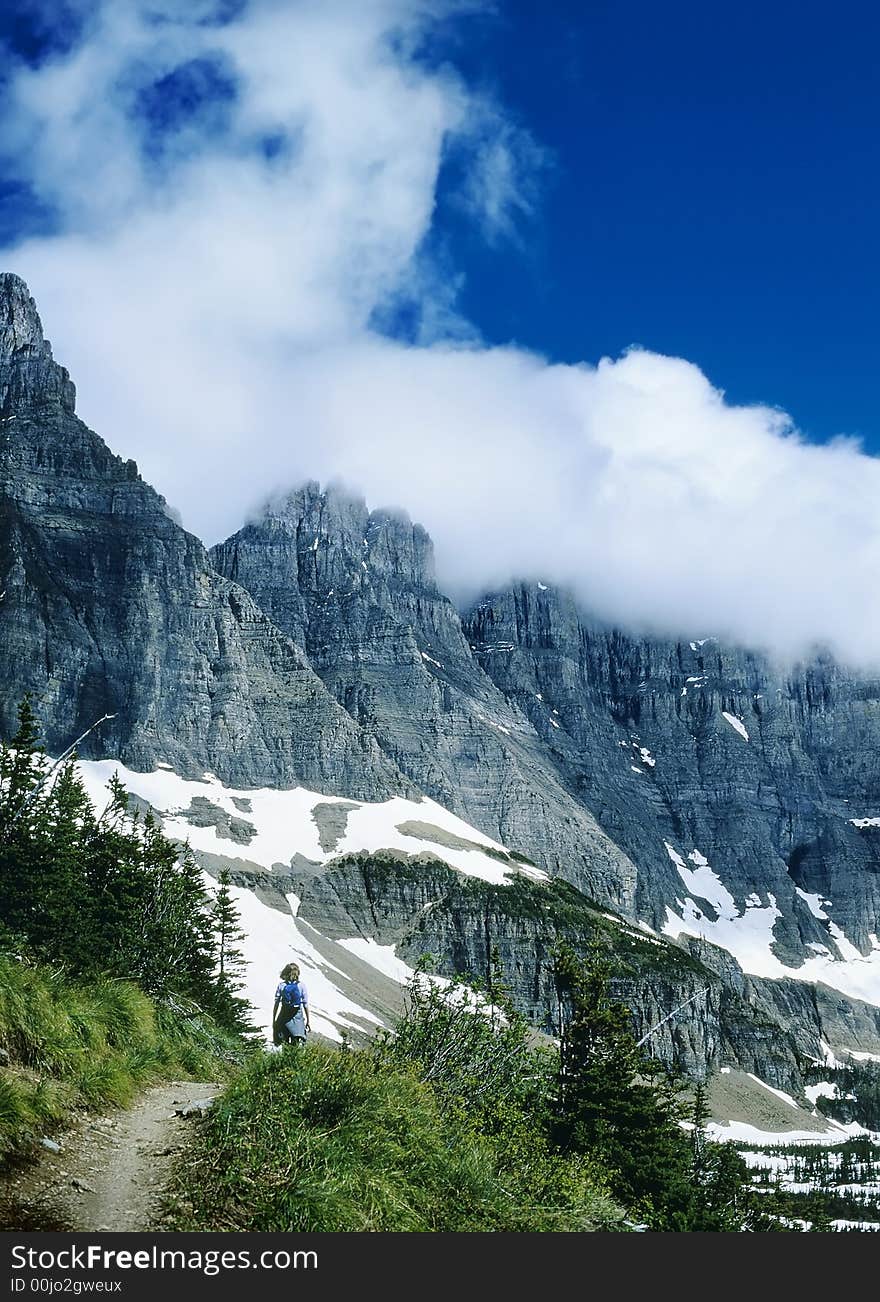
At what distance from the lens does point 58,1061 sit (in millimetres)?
13734

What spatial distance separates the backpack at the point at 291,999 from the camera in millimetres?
18547

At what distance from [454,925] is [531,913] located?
679 inches

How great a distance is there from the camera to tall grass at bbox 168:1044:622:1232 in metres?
10.6

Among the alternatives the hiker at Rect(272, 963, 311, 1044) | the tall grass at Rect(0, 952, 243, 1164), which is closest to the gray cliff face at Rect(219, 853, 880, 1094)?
the hiker at Rect(272, 963, 311, 1044)

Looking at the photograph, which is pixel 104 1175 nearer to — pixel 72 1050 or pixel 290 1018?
pixel 72 1050

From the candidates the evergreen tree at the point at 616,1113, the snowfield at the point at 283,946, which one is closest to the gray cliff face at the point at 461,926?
the snowfield at the point at 283,946

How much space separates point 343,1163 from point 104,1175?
2432 millimetres

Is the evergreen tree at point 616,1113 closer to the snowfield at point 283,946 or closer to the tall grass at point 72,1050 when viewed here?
the tall grass at point 72,1050

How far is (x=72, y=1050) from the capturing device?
14.1 meters

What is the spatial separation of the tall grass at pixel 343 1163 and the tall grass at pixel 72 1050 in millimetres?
1747

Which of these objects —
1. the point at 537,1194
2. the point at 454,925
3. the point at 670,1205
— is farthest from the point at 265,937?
the point at 537,1194

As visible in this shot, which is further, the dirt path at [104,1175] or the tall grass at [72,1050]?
Answer: the tall grass at [72,1050]

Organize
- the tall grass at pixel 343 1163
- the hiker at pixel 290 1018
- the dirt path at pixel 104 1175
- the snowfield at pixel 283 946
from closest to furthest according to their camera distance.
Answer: the dirt path at pixel 104 1175 < the tall grass at pixel 343 1163 < the hiker at pixel 290 1018 < the snowfield at pixel 283 946

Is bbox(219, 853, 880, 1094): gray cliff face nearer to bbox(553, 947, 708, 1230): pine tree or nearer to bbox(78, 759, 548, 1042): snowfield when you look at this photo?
bbox(78, 759, 548, 1042): snowfield
